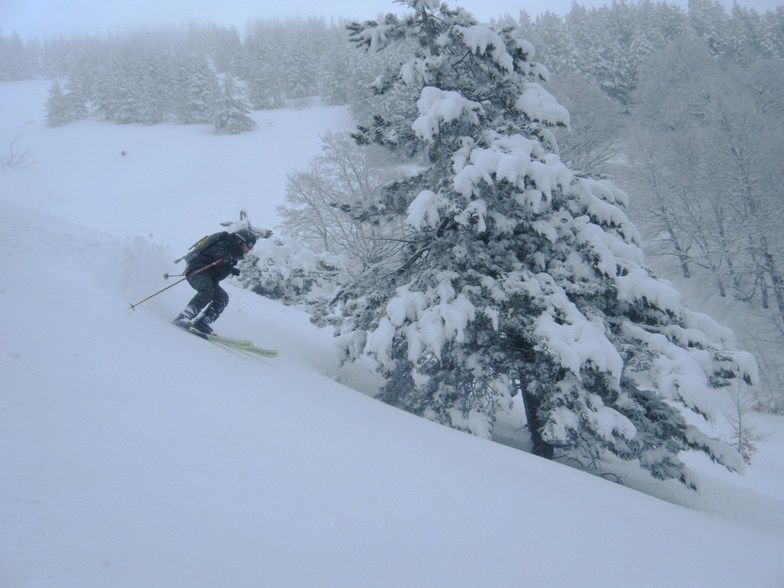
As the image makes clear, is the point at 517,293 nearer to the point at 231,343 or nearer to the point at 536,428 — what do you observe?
the point at 536,428

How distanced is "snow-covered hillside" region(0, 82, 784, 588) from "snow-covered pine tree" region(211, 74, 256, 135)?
46785 millimetres

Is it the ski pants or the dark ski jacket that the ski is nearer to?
the ski pants

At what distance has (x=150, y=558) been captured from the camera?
1.39 meters

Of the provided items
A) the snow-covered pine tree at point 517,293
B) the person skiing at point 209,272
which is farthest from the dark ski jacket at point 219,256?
the snow-covered pine tree at point 517,293

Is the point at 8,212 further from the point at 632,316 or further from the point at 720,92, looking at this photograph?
the point at 720,92

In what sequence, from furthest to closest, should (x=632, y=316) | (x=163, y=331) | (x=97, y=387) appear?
1. (x=632, y=316)
2. (x=163, y=331)
3. (x=97, y=387)

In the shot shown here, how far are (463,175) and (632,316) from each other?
138 inches

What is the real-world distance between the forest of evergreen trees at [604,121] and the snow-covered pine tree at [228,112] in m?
0.14

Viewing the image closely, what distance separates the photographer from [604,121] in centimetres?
2327

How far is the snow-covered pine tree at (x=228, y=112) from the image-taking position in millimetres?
44562

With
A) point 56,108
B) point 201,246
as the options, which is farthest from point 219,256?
point 56,108

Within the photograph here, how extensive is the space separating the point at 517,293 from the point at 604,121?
23.4 m

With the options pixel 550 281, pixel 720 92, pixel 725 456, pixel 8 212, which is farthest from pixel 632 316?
pixel 720 92

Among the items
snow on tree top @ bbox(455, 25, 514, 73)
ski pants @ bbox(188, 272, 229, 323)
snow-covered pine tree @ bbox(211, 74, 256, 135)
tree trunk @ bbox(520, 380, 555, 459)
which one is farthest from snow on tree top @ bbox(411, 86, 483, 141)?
snow-covered pine tree @ bbox(211, 74, 256, 135)
